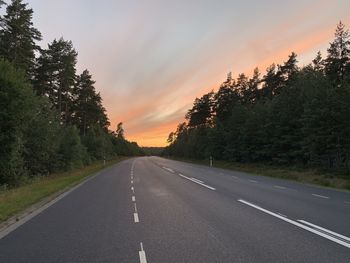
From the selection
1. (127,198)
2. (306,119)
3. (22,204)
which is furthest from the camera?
(306,119)

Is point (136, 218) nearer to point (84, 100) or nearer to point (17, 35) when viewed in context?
point (17, 35)

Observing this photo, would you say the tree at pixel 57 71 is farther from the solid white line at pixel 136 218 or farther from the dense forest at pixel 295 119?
the solid white line at pixel 136 218

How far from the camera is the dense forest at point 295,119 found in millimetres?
33562

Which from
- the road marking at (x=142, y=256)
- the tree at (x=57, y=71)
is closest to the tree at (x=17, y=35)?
the tree at (x=57, y=71)

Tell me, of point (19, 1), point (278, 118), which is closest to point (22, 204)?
point (19, 1)

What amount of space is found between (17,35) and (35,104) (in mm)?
15391

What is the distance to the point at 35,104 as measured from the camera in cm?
2980

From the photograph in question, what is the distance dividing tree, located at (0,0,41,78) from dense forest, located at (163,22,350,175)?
28.1m

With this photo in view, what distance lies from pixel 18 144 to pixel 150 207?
15.3 m

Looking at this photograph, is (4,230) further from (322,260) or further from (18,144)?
(18,144)

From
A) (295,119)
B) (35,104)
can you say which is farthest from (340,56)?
(35,104)

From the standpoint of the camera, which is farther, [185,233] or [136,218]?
[136,218]

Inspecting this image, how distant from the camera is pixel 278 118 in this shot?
48344 millimetres

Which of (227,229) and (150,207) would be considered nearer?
(227,229)
